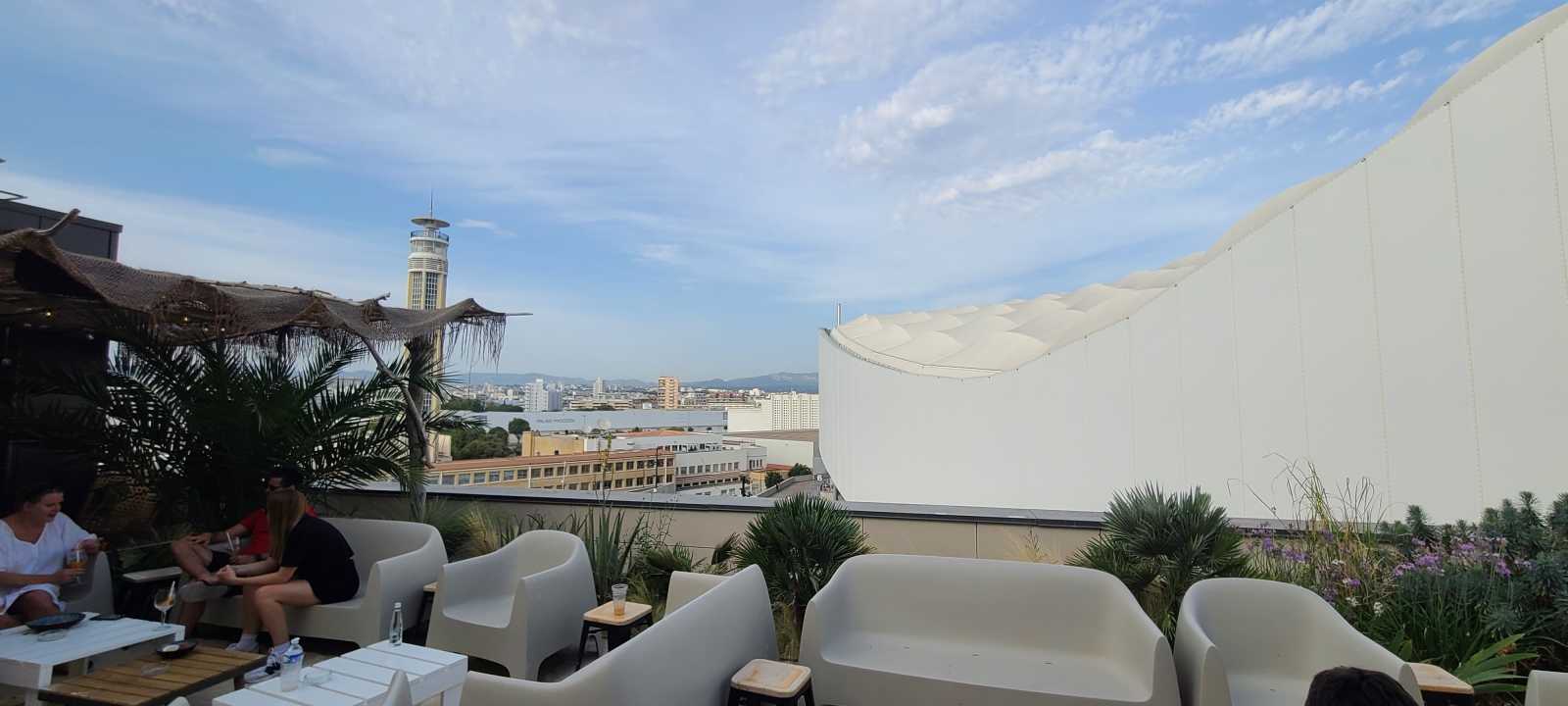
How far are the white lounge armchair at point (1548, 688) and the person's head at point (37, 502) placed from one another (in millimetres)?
7247

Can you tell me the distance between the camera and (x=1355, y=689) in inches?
45.9

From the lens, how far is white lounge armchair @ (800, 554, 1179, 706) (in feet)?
10.1

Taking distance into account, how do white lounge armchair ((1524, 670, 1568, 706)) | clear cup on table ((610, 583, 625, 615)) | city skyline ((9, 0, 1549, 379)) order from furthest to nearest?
city skyline ((9, 0, 1549, 379)), clear cup on table ((610, 583, 625, 615)), white lounge armchair ((1524, 670, 1568, 706))

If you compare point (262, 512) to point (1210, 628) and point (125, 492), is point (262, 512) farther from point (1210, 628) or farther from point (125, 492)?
point (1210, 628)

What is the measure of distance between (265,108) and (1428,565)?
17.1 metres

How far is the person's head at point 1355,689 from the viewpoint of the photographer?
1.14m

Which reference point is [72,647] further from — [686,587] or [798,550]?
[798,550]

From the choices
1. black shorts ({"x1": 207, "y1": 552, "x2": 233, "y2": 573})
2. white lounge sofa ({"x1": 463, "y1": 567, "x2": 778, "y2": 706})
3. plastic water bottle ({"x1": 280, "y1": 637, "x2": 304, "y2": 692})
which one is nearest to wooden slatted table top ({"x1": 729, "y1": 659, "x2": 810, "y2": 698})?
white lounge sofa ({"x1": 463, "y1": 567, "x2": 778, "y2": 706})

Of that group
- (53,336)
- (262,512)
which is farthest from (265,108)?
(262,512)

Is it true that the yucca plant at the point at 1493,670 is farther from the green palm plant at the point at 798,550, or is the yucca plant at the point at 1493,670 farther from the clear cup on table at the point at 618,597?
the clear cup on table at the point at 618,597

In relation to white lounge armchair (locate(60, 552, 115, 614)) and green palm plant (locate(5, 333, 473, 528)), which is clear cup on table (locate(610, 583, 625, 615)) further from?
green palm plant (locate(5, 333, 473, 528))

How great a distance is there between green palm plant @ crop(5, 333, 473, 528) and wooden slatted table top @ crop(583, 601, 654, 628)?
3416mm

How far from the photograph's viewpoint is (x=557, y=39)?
35.6 feet

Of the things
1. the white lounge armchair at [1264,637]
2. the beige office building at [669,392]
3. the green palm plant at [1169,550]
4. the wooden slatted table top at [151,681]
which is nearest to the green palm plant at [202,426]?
the wooden slatted table top at [151,681]
